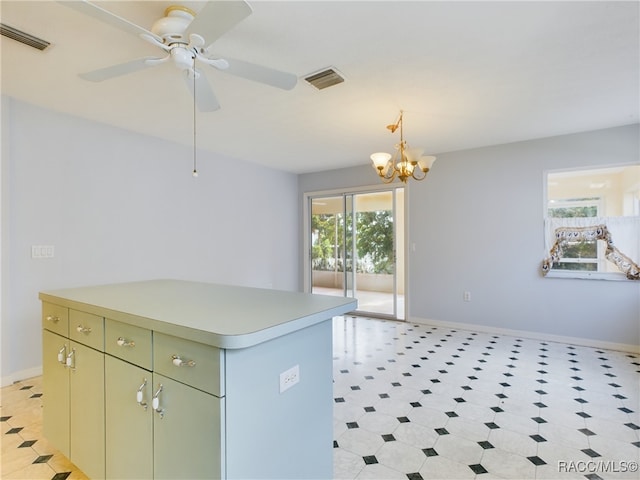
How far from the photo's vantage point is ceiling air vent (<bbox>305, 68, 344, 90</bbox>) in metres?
2.53

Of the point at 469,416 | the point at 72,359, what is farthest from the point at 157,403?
the point at 469,416

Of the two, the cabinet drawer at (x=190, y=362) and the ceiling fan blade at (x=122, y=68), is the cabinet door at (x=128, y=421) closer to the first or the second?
the cabinet drawer at (x=190, y=362)

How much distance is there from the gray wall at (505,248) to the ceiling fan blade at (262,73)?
3.55m

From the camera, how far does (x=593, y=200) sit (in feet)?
13.3

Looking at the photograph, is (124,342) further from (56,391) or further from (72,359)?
(56,391)

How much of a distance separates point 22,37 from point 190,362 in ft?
7.82

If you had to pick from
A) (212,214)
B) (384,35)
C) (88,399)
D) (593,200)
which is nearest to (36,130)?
(212,214)

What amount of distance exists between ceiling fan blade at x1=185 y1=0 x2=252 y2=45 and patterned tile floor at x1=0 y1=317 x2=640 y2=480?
2.39m

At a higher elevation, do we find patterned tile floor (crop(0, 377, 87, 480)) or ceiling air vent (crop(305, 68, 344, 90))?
ceiling air vent (crop(305, 68, 344, 90))

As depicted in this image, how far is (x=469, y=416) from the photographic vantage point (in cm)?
245

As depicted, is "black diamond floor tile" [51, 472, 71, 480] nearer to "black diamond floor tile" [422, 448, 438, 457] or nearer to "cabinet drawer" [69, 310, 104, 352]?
"cabinet drawer" [69, 310, 104, 352]

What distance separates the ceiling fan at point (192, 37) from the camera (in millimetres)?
1410

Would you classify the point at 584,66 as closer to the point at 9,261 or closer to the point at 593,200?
the point at 593,200

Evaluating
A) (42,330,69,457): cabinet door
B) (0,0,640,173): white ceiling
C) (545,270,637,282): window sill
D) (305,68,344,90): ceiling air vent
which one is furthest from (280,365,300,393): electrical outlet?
(545,270,637,282): window sill
